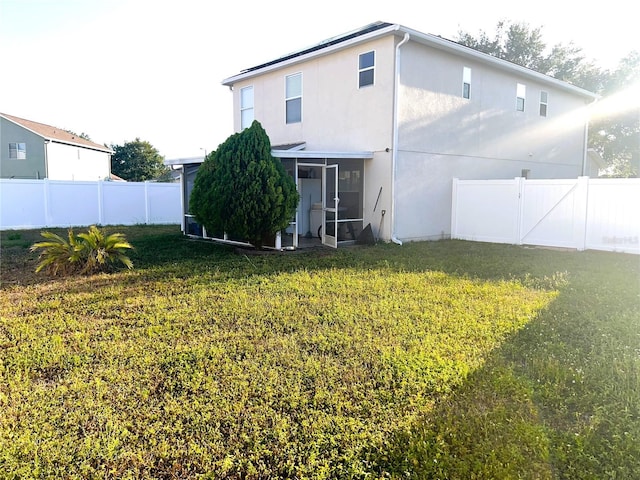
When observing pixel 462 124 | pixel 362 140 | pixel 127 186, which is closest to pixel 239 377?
pixel 362 140

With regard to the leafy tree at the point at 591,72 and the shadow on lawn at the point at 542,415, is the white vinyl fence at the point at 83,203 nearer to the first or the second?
the shadow on lawn at the point at 542,415

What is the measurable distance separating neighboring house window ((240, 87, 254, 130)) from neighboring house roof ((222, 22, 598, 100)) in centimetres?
47

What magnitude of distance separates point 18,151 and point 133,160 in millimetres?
13873

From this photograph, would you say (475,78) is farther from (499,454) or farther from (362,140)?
(499,454)

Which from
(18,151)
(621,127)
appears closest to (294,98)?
(18,151)

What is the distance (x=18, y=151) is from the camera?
27.2m

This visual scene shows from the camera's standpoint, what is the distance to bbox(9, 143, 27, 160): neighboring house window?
1068 inches

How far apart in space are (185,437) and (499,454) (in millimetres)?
2011

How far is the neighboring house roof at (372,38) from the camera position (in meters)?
11.0

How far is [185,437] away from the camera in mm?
2863

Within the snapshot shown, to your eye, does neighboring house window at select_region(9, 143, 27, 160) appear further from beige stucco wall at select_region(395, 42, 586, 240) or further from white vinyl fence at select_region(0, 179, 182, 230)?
beige stucco wall at select_region(395, 42, 586, 240)

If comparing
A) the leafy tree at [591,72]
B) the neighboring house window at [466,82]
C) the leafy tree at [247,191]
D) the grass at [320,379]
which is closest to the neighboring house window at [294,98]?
the leafy tree at [247,191]

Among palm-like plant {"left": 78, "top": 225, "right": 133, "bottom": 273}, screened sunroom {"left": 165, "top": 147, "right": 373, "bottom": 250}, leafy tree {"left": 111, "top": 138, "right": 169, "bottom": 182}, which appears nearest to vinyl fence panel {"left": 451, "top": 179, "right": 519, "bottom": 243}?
screened sunroom {"left": 165, "top": 147, "right": 373, "bottom": 250}

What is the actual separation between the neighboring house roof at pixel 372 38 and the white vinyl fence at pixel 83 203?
6.41 meters
